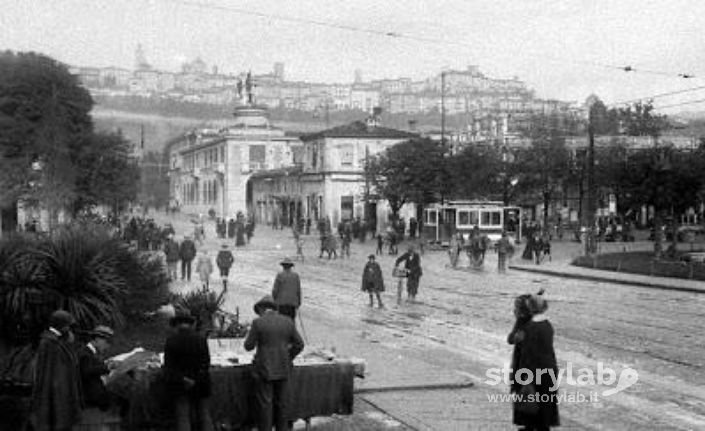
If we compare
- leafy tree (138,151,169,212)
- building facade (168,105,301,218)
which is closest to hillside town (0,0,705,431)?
building facade (168,105,301,218)

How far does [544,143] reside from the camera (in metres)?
67.0

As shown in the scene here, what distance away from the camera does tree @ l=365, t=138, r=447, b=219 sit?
58844 mm

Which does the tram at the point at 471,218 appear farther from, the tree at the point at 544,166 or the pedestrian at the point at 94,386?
the pedestrian at the point at 94,386

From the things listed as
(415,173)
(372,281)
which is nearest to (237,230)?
(415,173)

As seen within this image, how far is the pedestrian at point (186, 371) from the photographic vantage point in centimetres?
811

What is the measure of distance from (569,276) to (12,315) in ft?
82.5

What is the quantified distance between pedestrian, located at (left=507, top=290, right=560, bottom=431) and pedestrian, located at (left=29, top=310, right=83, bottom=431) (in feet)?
12.6

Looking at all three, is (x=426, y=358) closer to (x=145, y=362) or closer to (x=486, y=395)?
(x=486, y=395)

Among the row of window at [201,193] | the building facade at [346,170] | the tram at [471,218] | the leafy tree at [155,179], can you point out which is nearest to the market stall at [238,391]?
the tram at [471,218]

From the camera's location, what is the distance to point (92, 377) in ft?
27.0

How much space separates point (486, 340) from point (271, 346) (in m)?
8.54

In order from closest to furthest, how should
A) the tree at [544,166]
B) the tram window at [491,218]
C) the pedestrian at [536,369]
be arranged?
1. the pedestrian at [536,369]
2. the tram window at [491,218]
3. the tree at [544,166]

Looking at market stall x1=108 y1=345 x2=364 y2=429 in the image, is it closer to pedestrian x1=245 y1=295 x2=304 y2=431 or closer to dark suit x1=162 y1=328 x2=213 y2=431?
dark suit x1=162 y1=328 x2=213 y2=431

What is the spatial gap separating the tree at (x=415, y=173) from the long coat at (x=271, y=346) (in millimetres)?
49819
